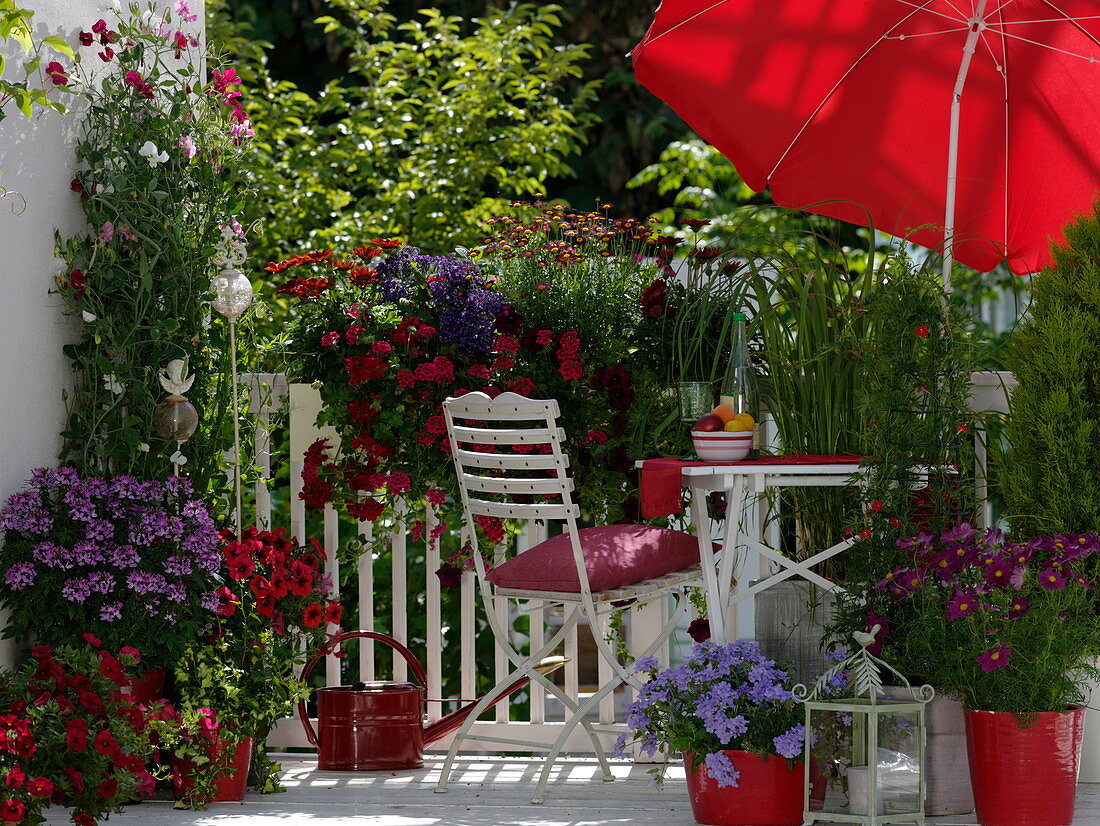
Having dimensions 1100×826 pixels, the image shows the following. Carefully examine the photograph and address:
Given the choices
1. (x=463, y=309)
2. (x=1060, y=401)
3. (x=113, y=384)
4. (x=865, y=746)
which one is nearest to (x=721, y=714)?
(x=865, y=746)

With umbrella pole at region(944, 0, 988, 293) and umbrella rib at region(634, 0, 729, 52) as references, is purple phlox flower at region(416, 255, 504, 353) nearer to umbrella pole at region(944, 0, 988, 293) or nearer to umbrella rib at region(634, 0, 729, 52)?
umbrella rib at region(634, 0, 729, 52)

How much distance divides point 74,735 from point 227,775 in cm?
52

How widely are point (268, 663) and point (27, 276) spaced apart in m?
1.15

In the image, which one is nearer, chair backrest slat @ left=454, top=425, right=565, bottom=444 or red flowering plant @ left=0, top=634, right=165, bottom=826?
red flowering plant @ left=0, top=634, right=165, bottom=826

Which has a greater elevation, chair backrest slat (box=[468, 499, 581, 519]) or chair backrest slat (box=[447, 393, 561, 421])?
chair backrest slat (box=[447, 393, 561, 421])

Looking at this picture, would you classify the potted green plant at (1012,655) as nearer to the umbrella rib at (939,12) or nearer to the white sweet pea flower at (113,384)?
the umbrella rib at (939,12)

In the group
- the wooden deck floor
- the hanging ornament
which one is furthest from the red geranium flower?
the hanging ornament

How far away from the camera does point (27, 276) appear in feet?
11.2

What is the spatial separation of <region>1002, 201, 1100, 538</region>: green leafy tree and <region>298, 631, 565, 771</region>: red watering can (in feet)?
4.56

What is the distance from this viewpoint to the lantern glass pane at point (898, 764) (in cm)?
310

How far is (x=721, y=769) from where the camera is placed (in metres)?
3.13

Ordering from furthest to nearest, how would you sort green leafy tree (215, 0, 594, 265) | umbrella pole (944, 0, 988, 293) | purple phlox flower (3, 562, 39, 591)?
green leafy tree (215, 0, 594, 265), umbrella pole (944, 0, 988, 293), purple phlox flower (3, 562, 39, 591)

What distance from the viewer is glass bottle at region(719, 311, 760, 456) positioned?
3.48 m

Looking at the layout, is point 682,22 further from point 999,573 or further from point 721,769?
point 721,769
